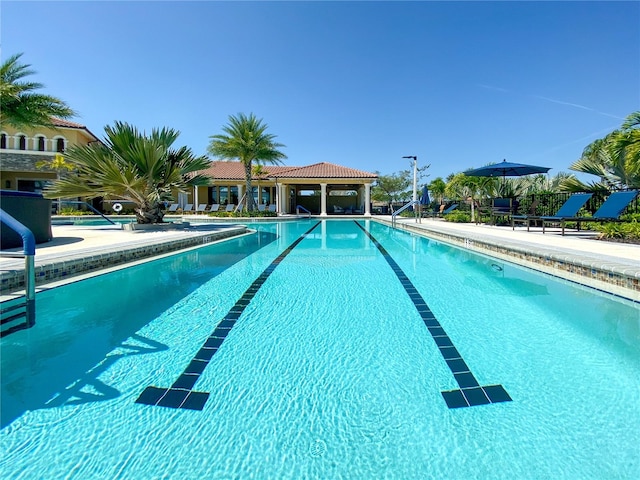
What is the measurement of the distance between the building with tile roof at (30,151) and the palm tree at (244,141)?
483 inches

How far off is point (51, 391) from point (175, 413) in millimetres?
976

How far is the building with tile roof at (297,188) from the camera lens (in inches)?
1090

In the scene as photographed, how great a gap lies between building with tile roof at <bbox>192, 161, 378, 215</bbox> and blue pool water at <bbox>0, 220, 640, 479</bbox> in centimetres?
2342

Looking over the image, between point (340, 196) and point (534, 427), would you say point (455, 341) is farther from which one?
point (340, 196)

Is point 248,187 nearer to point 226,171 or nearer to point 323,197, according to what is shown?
point 323,197

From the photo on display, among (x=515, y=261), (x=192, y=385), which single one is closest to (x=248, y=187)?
(x=515, y=261)

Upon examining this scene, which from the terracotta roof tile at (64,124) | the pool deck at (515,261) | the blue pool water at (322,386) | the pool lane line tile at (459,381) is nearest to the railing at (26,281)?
the blue pool water at (322,386)

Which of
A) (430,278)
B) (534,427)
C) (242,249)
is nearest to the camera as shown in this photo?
(534,427)

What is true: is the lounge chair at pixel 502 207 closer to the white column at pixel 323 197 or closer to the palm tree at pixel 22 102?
the white column at pixel 323 197

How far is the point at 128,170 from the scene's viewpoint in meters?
11.9

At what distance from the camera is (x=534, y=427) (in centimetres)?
197

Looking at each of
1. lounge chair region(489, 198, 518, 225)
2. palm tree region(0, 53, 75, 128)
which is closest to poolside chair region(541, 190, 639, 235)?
lounge chair region(489, 198, 518, 225)

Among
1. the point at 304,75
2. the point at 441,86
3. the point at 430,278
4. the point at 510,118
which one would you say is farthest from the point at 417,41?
Answer: the point at 430,278

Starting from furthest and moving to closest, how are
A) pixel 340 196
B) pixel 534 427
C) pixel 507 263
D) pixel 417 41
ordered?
pixel 340 196, pixel 417 41, pixel 507 263, pixel 534 427
